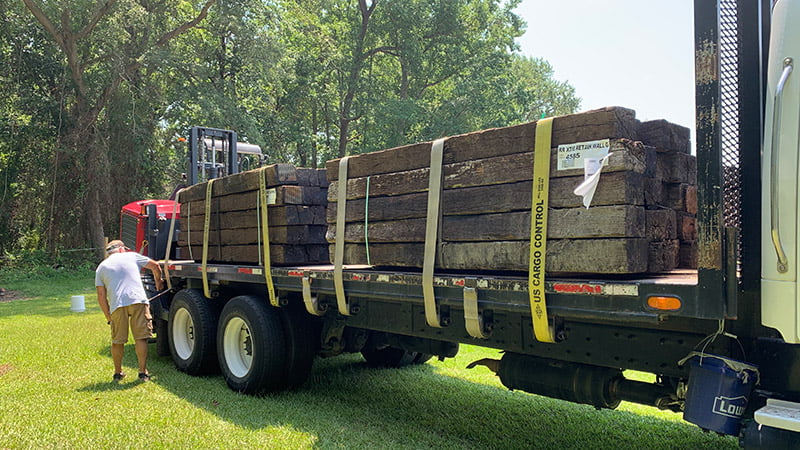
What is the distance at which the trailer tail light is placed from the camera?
2758 mm

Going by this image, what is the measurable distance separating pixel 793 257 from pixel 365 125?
87.0ft

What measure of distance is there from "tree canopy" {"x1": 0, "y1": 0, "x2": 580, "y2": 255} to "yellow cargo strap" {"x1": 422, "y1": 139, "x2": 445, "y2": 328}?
60.6ft

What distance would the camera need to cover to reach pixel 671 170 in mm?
3502

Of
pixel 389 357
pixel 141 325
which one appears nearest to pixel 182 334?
pixel 141 325

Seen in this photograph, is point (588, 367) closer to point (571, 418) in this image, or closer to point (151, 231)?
point (571, 418)

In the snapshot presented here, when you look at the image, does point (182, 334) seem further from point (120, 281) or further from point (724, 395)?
point (724, 395)

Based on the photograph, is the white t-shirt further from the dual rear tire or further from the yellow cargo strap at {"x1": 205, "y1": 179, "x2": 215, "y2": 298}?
the yellow cargo strap at {"x1": 205, "y1": 179, "x2": 215, "y2": 298}

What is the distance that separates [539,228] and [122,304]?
5.31 m

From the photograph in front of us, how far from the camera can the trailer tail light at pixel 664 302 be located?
109 inches

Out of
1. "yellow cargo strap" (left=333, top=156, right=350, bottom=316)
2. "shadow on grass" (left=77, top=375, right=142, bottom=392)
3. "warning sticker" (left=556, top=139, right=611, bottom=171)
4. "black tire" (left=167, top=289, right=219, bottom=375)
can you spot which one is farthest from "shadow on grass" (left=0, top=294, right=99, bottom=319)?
"warning sticker" (left=556, top=139, right=611, bottom=171)

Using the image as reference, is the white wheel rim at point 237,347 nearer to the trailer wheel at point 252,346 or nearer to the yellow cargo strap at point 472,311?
the trailer wheel at point 252,346

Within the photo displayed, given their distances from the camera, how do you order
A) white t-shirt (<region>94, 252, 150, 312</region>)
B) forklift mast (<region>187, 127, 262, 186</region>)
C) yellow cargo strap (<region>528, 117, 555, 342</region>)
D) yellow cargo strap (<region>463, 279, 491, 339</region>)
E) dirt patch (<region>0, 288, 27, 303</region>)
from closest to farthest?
yellow cargo strap (<region>528, 117, 555, 342</region>) → yellow cargo strap (<region>463, 279, 491, 339</region>) → white t-shirt (<region>94, 252, 150, 312</region>) → forklift mast (<region>187, 127, 262, 186</region>) → dirt patch (<region>0, 288, 27, 303</region>)

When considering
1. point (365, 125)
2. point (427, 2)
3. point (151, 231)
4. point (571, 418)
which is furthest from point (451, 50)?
point (571, 418)

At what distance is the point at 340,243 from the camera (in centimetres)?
455
